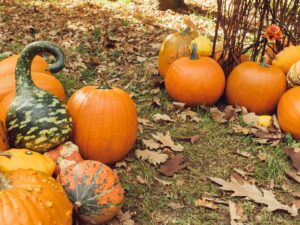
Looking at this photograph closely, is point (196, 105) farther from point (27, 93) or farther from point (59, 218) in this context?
point (59, 218)

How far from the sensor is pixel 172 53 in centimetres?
471

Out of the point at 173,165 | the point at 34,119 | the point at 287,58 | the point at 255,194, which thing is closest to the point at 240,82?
the point at 287,58

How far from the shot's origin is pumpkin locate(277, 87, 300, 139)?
12.2 feet

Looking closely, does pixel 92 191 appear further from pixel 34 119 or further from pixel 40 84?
pixel 40 84

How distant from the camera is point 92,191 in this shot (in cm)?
254

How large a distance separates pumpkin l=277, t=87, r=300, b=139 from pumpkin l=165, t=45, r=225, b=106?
0.64 meters

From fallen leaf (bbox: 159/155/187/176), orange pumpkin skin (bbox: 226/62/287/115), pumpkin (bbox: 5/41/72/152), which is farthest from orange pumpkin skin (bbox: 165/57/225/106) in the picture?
pumpkin (bbox: 5/41/72/152)

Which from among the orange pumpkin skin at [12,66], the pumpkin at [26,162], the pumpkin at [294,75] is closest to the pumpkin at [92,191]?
the pumpkin at [26,162]

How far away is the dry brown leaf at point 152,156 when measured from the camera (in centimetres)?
341

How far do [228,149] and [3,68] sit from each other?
2036mm

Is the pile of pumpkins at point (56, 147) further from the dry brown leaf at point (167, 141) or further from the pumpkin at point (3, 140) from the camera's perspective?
the dry brown leaf at point (167, 141)

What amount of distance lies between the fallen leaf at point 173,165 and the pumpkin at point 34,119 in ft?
2.54

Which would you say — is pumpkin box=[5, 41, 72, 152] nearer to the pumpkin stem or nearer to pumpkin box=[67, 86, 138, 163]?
pumpkin box=[67, 86, 138, 163]

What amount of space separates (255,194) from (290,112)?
99 centimetres
